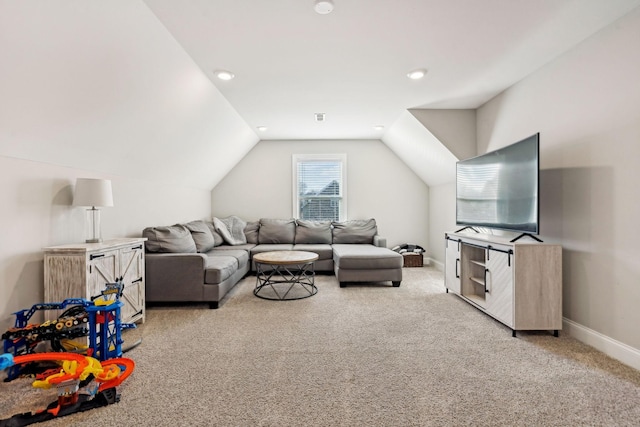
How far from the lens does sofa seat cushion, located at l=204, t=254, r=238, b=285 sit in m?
3.28

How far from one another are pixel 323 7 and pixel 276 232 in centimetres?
383

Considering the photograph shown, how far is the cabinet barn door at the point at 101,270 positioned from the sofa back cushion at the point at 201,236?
5.37 ft

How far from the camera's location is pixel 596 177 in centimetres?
236

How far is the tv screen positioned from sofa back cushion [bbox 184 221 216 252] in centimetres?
344

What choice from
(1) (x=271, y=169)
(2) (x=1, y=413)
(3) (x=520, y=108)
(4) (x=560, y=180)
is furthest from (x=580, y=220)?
(1) (x=271, y=169)

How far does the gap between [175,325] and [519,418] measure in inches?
105

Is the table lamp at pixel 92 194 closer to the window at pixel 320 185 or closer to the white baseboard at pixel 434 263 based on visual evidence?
the window at pixel 320 185

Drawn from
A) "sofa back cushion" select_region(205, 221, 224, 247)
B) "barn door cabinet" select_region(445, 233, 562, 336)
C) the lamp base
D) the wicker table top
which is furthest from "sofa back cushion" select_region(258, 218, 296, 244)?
"barn door cabinet" select_region(445, 233, 562, 336)

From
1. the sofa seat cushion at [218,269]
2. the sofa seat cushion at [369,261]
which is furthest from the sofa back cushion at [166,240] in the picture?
the sofa seat cushion at [369,261]

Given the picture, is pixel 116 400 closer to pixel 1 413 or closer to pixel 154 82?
pixel 1 413

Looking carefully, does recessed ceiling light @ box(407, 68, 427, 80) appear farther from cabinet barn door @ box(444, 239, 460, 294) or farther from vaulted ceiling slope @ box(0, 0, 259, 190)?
vaulted ceiling slope @ box(0, 0, 259, 190)

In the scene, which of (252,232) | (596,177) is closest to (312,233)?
(252,232)

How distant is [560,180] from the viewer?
2.69m

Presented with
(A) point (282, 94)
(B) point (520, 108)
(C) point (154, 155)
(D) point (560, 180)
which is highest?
(A) point (282, 94)
